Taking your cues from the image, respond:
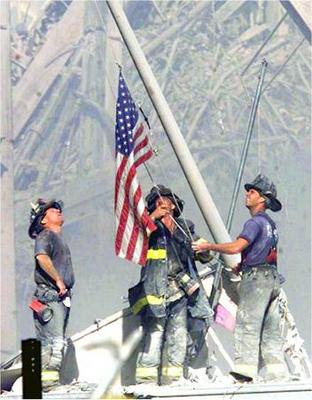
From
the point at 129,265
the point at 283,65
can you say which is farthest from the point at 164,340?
the point at 283,65

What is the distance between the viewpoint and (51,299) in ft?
62.1

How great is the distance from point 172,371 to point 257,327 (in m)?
0.85

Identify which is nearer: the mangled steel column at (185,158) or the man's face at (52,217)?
the man's face at (52,217)

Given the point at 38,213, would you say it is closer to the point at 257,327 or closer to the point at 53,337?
the point at 53,337

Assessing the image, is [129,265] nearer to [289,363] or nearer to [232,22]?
[232,22]

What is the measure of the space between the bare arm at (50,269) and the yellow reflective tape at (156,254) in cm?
82

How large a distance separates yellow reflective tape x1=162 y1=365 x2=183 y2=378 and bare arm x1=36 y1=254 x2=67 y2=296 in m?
1.13

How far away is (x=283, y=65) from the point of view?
44375 mm

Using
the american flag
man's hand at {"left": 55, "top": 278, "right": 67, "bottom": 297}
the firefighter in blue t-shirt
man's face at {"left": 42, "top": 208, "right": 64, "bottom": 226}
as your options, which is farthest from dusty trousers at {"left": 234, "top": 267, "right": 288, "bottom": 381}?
man's face at {"left": 42, "top": 208, "right": 64, "bottom": 226}

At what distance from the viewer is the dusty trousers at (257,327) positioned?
61.5ft

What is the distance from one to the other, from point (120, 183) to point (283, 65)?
25.1 metres

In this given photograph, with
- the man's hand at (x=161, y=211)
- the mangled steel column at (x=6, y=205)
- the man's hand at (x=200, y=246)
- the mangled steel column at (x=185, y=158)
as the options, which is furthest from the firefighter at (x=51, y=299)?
the mangled steel column at (x=6, y=205)

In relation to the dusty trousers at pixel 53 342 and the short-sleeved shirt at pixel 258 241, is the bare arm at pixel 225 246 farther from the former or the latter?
the dusty trousers at pixel 53 342

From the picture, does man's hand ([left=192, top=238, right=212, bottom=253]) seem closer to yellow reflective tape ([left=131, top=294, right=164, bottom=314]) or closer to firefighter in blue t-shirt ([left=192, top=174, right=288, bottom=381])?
firefighter in blue t-shirt ([left=192, top=174, right=288, bottom=381])
